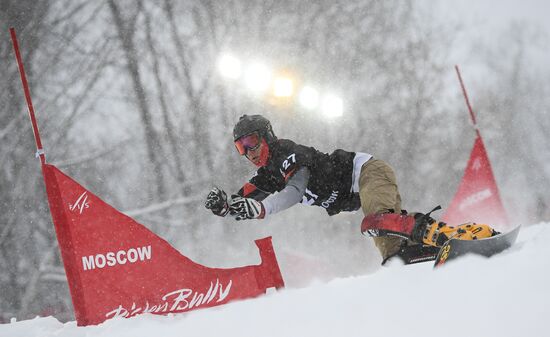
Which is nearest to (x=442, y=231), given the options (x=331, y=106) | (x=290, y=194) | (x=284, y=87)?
(x=290, y=194)

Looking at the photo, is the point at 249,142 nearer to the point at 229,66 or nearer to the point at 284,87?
the point at 284,87

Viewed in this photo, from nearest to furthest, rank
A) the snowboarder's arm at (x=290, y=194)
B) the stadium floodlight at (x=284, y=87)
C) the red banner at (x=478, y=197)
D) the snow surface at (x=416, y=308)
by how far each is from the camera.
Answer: the snow surface at (x=416, y=308) → the snowboarder's arm at (x=290, y=194) → the red banner at (x=478, y=197) → the stadium floodlight at (x=284, y=87)

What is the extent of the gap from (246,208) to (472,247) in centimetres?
146

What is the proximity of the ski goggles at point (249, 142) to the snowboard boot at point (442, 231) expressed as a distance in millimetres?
1261

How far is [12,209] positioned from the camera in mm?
10328

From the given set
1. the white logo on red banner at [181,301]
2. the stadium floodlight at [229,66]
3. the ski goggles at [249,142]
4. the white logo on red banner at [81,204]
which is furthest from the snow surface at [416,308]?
the stadium floodlight at [229,66]

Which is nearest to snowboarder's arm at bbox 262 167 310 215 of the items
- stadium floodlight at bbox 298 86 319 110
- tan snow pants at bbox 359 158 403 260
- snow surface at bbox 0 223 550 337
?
tan snow pants at bbox 359 158 403 260

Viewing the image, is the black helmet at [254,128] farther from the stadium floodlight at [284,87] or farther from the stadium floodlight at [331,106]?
the stadium floodlight at [331,106]

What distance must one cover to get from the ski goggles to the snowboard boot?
126 centimetres

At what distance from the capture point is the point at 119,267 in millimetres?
3766

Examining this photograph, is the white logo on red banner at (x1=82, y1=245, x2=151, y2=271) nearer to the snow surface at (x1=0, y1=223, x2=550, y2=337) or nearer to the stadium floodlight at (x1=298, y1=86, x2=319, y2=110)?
the snow surface at (x1=0, y1=223, x2=550, y2=337)

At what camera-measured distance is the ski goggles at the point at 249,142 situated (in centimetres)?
408

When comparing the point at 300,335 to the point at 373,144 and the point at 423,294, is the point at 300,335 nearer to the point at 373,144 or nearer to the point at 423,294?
the point at 423,294

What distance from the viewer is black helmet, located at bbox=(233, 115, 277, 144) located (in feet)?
13.4
